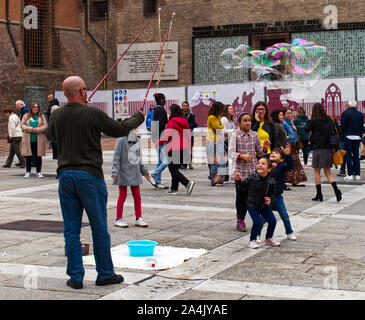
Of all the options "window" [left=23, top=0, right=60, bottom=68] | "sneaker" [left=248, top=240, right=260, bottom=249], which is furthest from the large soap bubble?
"window" [left=23, top=0, right=60, bottom=68]

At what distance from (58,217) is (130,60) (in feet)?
99.3

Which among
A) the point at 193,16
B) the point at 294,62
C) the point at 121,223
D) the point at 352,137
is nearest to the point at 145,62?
the point at 193,16

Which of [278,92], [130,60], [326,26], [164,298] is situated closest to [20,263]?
[164,298]

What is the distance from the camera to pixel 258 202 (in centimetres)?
769

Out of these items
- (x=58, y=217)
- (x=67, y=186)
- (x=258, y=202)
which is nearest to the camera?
(x=67, y=186)

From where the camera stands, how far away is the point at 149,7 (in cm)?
3919

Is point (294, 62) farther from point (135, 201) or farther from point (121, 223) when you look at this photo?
point (121, 223)

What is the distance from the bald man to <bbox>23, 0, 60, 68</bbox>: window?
100ft

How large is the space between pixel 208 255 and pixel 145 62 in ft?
106

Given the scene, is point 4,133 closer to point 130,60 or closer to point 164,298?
point 130,60

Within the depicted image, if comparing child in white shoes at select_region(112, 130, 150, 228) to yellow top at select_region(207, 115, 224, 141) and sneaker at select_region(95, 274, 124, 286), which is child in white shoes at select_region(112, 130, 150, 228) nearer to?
sneaker at select_region(95, 274, 124, 286)

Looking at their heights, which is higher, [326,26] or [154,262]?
[326,26]

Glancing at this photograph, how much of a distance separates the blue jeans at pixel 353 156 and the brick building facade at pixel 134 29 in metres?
19.4

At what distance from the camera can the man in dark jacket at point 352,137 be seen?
15.8 meters
